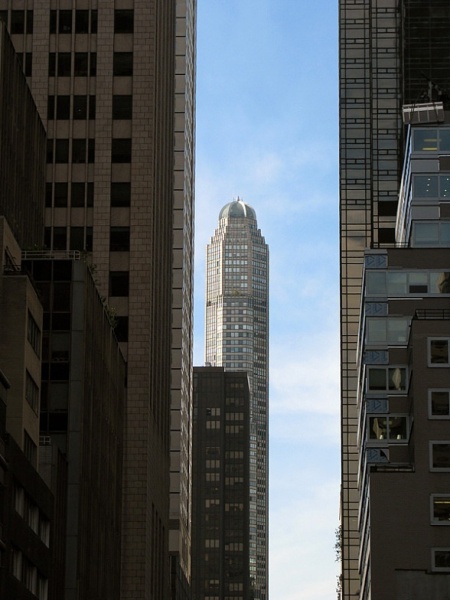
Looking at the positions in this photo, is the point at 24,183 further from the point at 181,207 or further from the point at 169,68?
the point at 181,207

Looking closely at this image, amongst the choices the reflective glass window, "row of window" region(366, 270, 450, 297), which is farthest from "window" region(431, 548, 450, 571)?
the reflective glass window

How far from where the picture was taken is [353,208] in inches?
7470

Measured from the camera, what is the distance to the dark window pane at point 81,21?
409 ft

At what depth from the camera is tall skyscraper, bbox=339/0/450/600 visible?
18025cm

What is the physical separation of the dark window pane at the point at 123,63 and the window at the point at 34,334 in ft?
138

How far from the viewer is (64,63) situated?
124 meters

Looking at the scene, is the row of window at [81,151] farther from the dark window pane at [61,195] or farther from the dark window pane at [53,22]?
the dark window pane at [53,22]

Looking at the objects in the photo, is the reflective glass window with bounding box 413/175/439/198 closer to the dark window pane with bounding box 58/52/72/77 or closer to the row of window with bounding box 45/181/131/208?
the row of window with bounding box 45/181/131/208

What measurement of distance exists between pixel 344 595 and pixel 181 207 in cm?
4577

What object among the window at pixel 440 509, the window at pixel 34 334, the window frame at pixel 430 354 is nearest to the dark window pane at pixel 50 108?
the window frame at pixel 430 354

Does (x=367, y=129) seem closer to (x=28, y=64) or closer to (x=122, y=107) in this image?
(x=122, y=107)

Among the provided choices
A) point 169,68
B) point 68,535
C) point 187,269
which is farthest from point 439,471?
point 187,269

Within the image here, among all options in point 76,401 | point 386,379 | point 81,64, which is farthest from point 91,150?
point 76,401

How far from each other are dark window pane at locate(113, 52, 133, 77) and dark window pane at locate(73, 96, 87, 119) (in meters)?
3.37
